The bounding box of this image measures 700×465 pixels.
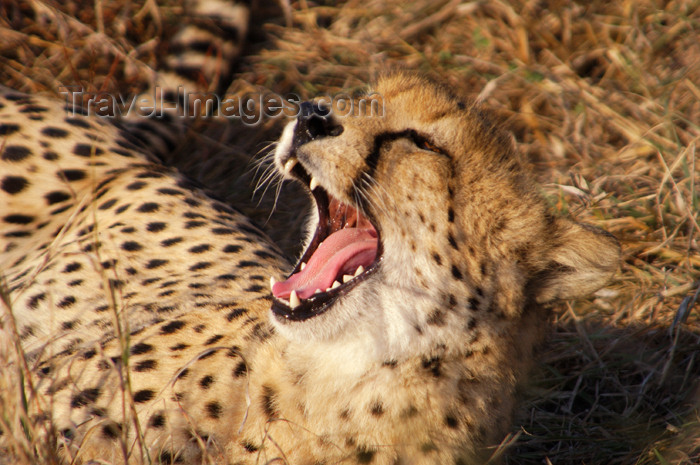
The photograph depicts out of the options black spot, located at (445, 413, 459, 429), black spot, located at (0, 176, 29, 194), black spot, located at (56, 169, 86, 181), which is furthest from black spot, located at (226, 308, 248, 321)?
black spot, located at (0, 176, 29, 194)

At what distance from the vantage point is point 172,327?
7.00 ft

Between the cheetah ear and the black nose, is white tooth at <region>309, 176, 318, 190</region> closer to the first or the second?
the black nose

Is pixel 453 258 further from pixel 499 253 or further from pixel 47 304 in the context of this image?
pixel 47 304

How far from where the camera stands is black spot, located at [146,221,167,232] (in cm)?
266

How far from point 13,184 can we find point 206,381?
131cm

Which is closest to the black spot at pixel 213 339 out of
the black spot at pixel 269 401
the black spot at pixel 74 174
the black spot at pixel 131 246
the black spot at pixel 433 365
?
the black spot at pixel 269 401

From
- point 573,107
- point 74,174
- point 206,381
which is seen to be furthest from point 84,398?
point 573,107

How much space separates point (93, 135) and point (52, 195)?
0.28 metres

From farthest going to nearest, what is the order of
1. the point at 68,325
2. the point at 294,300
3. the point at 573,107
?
the point at 573,107 < the point at 68,325 < the point at 294,300

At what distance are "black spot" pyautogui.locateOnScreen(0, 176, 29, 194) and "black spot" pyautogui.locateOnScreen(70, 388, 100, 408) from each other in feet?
3.63

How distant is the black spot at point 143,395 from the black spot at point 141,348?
15 centimetres

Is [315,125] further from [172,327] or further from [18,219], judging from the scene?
[18,219]

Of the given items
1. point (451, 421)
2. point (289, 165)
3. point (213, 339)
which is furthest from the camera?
point (213, 339)

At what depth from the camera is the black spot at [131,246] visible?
2604 millimetres
